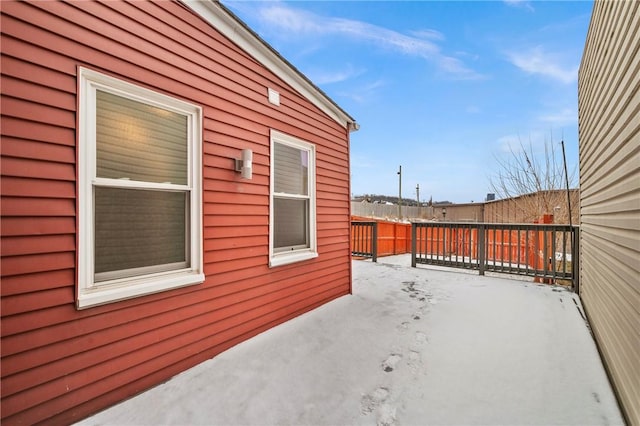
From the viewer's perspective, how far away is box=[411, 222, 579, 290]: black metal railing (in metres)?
4.83

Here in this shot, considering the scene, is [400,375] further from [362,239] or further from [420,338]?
[362,239]

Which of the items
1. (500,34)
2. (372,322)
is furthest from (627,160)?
(500,34)

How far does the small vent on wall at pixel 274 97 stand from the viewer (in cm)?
302

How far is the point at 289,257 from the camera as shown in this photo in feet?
10.5

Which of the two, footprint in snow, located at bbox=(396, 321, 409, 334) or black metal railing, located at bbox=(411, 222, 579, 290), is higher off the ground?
black metal railing, located at bbox=(411, 222, 579, 290)

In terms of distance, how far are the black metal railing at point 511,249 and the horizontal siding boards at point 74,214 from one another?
4574mm

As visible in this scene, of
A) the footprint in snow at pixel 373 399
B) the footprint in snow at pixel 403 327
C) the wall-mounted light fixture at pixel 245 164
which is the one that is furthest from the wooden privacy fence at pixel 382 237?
the footprint in snow at pixel 373 399

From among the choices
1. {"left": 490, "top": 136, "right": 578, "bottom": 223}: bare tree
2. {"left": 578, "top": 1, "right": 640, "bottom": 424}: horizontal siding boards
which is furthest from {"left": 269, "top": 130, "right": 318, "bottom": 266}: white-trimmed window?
{"left": 490, "top": 136, "right": 578, "bottom": 223}: bare tree

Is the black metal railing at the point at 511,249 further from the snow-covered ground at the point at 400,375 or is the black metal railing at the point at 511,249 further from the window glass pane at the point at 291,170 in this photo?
the window glass pane at the point at 291,170

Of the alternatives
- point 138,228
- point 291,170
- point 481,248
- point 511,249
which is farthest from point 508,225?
point 138,228

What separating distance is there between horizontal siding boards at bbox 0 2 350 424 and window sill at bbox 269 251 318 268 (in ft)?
0.30

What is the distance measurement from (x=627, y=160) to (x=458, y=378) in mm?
1870

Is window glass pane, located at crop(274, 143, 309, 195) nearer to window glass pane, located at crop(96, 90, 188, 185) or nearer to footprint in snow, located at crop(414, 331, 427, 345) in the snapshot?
window glass pane, located at crop(96, 90, 188, 185)

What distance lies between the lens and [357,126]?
177 inches
